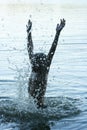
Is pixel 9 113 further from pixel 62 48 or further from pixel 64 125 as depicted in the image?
pixel 62 48

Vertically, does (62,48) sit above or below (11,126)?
below

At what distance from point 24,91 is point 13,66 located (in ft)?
18.1

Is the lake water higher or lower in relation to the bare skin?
lower

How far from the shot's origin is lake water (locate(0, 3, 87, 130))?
11062mm

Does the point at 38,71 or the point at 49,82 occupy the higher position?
the point at 38,71

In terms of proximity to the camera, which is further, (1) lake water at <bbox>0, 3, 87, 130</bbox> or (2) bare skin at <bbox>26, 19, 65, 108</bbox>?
(1) lake water at <bbox>0, 3, 87, 130</bbox>

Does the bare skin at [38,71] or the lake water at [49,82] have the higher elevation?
the bare skin at [38,71]

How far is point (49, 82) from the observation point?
1519cm

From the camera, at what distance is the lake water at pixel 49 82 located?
11062 millimetres

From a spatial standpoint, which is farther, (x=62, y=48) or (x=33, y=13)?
(x=33, y=13)

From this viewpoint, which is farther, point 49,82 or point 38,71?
point 49,82

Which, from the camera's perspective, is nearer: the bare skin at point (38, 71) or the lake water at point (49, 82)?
the bare skin at point (38, 71)

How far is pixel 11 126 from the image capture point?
1064cm

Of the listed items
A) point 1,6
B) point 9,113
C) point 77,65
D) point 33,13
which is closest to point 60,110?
point 9,113
